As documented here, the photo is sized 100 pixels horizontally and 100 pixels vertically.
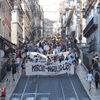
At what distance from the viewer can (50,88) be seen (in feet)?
49.2

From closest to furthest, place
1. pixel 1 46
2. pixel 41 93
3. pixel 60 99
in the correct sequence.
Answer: pixel 60 99, pixel 41 93, pixel 1 46

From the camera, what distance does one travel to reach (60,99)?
12789mm

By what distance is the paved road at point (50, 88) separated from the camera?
13.2 metres

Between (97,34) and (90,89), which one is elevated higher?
(97,34)

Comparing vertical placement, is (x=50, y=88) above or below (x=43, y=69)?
below

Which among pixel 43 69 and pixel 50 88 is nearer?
pixel 50 88

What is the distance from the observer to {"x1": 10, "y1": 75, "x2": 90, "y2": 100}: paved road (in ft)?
43.2

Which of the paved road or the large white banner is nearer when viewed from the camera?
the paved road

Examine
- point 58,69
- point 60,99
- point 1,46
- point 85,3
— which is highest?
point 85,3

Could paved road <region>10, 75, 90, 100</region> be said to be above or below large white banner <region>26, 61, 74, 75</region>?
below

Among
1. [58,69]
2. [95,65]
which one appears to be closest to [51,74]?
[58,69]

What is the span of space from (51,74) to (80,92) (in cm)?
398

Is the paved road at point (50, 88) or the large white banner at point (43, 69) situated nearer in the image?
the paved road at point (50, 88)

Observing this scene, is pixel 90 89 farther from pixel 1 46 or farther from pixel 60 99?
pixel 1 46
